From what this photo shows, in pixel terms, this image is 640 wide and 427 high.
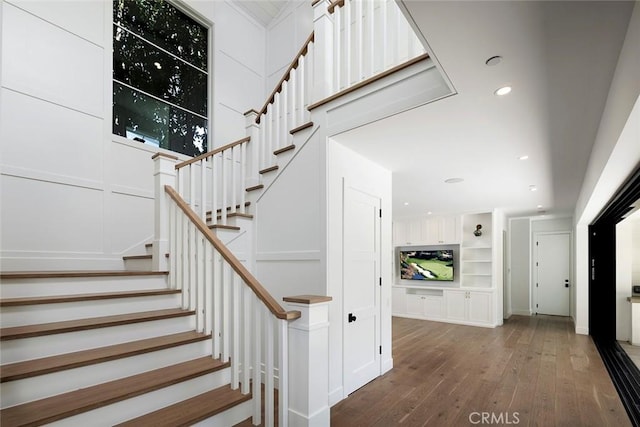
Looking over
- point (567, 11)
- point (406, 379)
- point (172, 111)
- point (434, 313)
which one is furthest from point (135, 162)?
point (434, 313)

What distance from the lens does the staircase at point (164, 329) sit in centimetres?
189

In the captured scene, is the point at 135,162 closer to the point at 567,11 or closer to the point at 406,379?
the point at 406,379

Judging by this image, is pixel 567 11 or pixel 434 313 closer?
pixel 567 11

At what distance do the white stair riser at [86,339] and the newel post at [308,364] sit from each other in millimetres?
1159

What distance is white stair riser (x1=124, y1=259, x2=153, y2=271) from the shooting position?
11.1 feet

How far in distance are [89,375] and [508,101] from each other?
3300 mm

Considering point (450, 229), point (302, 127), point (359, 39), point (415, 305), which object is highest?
point (359, 39)

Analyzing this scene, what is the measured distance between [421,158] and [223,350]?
2710mm

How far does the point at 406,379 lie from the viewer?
11.8ft

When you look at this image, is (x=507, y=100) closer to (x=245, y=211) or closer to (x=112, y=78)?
(x=245, y=211)

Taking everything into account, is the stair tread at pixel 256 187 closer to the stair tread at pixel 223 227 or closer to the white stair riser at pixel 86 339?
the stair tread at pixel 223 227

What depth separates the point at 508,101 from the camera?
88.1 inches

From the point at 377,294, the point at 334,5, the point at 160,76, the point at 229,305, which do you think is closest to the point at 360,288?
the point at 377,294

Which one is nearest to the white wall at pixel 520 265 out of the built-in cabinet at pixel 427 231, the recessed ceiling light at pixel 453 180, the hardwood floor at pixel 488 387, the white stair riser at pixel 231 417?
the built-in cabinet at pixel 427 231
